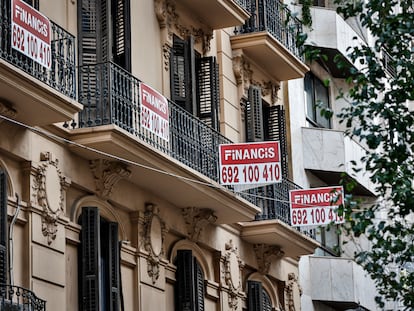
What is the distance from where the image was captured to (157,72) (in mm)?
25141

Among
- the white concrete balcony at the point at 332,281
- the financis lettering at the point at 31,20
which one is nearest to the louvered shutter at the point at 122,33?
the financis lettering at the point at 31,20

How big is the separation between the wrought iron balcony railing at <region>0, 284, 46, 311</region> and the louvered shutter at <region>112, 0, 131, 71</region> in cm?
565

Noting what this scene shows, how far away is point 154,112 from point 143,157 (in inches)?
34.4

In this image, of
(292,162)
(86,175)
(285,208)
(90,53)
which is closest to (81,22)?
(90,53)

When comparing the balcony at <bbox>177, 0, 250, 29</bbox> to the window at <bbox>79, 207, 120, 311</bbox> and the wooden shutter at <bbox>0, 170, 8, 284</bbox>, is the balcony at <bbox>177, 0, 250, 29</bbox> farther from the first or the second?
the wooden shutter at <bbox>0, 170, 8, 284</bbox>

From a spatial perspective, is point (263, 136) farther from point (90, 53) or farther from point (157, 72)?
point (90, 53)

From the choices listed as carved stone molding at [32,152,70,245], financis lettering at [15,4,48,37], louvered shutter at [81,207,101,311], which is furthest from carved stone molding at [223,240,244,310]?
financis lettering at [15,4,48,37]

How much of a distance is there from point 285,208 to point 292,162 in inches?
150

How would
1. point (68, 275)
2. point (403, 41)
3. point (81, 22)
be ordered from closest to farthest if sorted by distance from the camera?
point (403, 41) < point (68, 275) < point (81, 22)

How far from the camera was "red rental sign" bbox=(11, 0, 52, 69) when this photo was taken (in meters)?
18.7

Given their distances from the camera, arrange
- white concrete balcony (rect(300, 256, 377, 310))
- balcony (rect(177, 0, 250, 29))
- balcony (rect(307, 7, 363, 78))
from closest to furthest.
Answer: balcony (rect(177, 0, 250, 29)) < white concrete balcony (rect(300, 256, 377, 310)) < balcony (rect(307, 7, 363, 78))

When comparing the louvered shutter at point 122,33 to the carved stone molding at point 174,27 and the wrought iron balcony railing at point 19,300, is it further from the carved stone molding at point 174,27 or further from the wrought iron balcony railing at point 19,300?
the wrought iron balcony railing at point 19,300

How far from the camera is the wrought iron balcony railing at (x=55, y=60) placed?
62.1 ft

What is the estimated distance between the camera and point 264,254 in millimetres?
28906
